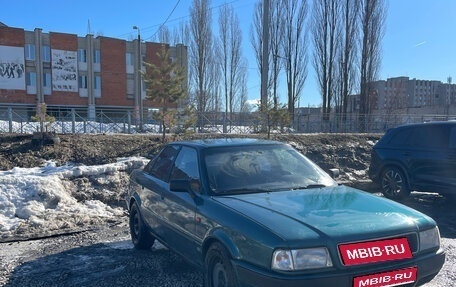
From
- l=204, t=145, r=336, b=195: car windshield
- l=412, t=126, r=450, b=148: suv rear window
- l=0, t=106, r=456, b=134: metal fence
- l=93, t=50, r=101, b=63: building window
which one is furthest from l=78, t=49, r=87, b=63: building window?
l=204, t=145, r=336, b=195: car windshield

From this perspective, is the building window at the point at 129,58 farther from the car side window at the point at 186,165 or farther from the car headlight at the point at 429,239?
the car headlight at the point at 429,239

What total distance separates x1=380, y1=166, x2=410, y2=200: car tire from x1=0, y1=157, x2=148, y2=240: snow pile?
5472mm

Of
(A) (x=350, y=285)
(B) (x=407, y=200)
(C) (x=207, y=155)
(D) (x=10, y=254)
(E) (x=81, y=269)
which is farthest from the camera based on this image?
(B) (x=407, y=200)

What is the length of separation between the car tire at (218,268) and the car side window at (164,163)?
157cm

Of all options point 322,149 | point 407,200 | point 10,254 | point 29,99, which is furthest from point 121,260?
point 29,99

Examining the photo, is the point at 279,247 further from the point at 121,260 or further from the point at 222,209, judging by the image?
the point at 121,260

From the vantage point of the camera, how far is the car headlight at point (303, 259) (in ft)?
9.47

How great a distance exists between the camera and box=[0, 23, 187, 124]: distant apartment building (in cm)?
4491

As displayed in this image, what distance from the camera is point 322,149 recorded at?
50.1 ft

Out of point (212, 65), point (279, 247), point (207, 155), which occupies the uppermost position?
point (212, 65)

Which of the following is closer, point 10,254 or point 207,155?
point 207,155

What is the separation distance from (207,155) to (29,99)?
154 feet

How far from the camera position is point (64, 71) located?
47625 millimetres

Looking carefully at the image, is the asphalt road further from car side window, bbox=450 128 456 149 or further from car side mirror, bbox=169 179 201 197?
car side window, bbox=450 128 456 149
